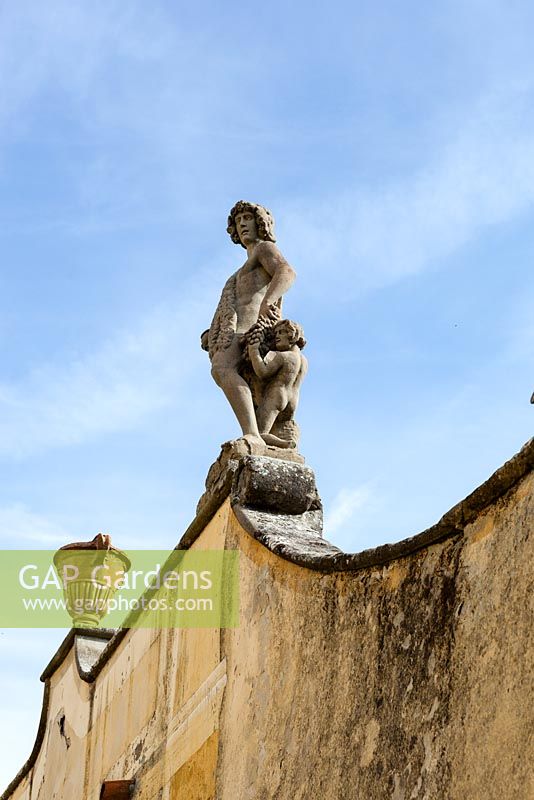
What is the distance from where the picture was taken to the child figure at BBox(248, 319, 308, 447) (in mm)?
6902

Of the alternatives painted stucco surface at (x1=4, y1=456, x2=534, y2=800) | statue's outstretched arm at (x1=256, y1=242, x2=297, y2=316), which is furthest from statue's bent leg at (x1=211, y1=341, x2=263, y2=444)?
painted stucco surface at (x1=4, y1=456, x2=534, y2=800)

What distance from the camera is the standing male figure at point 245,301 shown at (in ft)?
22.8

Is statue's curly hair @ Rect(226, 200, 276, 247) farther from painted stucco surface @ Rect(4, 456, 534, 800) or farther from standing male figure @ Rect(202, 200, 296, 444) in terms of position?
painted stucco surface @ Rect(4, 456, 534, 800)

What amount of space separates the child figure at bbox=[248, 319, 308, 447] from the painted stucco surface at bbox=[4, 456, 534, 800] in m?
0.93

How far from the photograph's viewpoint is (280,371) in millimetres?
6965

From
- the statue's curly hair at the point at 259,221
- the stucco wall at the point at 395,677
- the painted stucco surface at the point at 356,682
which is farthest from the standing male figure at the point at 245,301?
the stucco wall at the point at 395,677

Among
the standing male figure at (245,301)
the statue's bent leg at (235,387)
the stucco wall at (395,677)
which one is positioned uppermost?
the standing male figure at (245,301)

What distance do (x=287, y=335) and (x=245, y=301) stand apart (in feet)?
1.55

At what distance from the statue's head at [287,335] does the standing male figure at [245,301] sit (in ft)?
0.34

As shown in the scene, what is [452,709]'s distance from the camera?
358 centimetres

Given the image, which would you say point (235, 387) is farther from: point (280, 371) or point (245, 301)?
point (245, 301)

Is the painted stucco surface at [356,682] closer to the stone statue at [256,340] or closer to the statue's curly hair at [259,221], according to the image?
the stone statue at [256,340]

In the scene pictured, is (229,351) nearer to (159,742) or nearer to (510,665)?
(159,742)

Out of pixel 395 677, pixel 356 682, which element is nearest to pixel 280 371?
pixel 356 682
